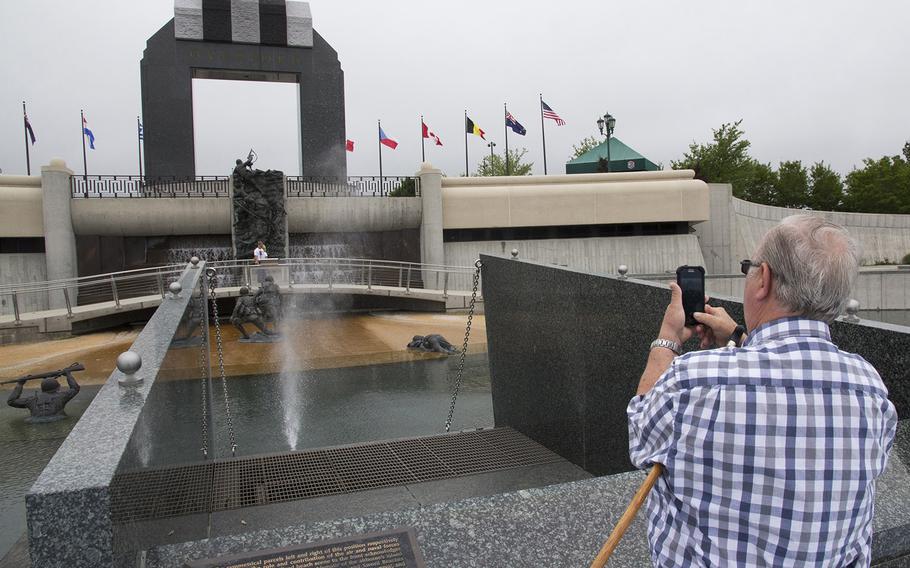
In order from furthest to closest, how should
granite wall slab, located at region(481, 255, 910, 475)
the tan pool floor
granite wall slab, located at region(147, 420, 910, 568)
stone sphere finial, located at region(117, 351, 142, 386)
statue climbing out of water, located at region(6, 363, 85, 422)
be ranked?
the tan pool floor → statue climbing out of water, located at region(6, 363, 85, 422) → granite wall slab, located at region(481, 255, 910, 475) → stone sphere finial, located at region(117, 351, 142, 386) → granite wall slab, located at region(147, 420, 910, 568)

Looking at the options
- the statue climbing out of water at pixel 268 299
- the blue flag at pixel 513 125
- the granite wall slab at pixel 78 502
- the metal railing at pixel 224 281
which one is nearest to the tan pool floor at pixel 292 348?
the statue climbing out of water at pixel 268 299

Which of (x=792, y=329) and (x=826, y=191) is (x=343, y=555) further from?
(x=826, y=191)

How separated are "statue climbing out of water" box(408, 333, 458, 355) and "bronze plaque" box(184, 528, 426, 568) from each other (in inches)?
378

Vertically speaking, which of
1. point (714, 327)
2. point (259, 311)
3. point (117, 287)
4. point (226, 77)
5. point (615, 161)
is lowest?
point (259, 311)

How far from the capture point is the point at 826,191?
50219 mm

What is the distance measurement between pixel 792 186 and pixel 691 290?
55680 mm

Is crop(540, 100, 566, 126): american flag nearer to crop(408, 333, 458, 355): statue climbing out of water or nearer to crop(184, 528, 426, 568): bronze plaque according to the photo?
crop(408, 333, 458, 355): statue climbing out of water

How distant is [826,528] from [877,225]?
38.2m

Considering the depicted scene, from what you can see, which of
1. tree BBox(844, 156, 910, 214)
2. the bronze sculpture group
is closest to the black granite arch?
the bronze sculpture group

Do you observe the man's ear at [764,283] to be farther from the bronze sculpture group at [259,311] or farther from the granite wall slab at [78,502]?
the bronze sculpture group at [259,311]

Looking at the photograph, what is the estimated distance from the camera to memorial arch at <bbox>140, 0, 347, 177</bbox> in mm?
25875

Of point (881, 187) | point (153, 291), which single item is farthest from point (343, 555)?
point (881, 187)

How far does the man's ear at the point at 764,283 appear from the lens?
1613 mm

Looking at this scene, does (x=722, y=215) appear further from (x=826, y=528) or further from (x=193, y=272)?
(x=826, y=528)
